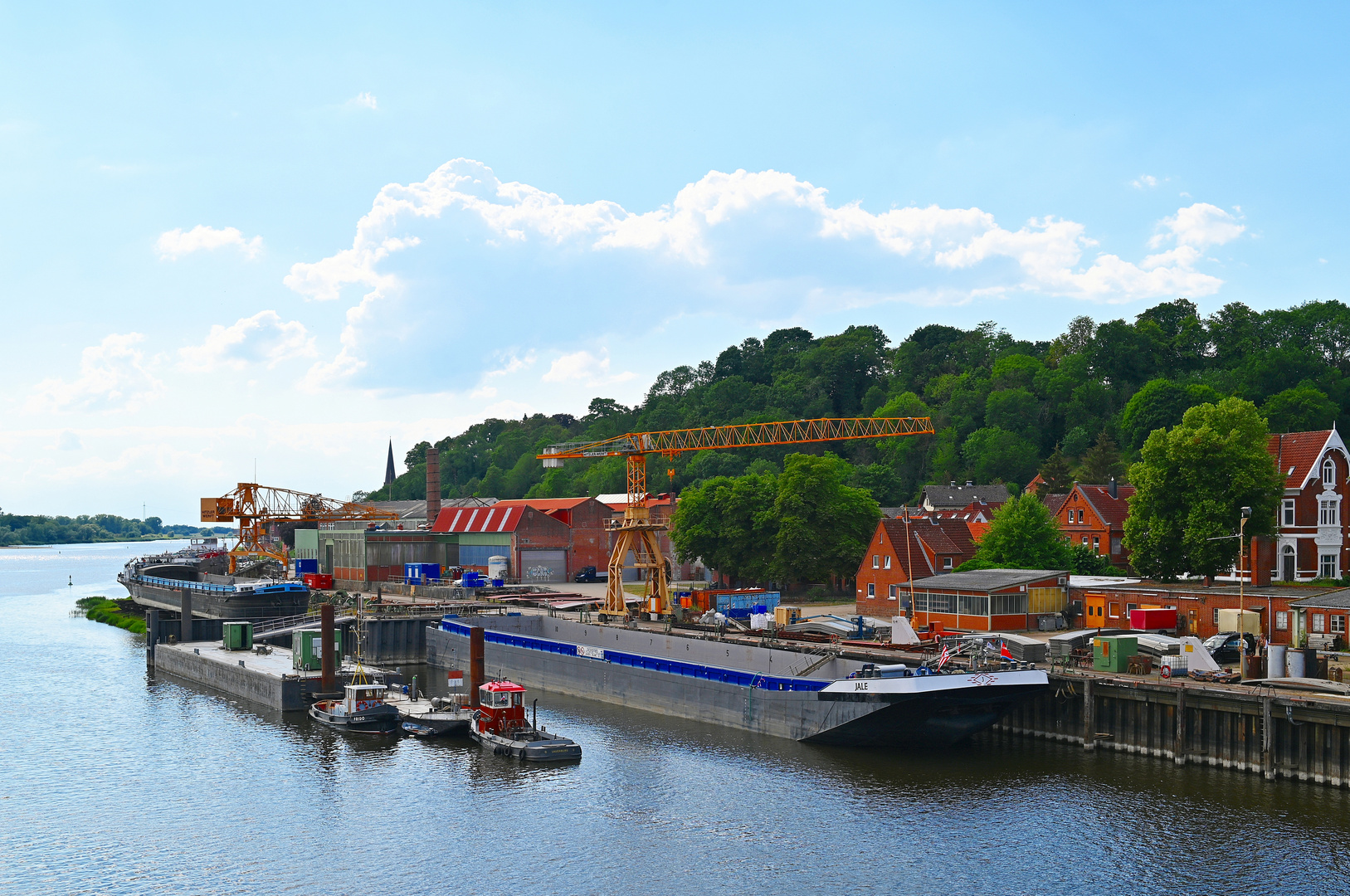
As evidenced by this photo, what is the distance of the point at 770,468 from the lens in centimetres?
14725

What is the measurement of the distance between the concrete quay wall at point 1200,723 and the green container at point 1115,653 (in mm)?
2487

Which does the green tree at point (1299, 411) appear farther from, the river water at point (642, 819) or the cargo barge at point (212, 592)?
the cargo barge at point (212, 592)

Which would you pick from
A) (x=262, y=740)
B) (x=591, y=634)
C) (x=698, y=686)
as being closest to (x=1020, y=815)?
(x=698, y=686)

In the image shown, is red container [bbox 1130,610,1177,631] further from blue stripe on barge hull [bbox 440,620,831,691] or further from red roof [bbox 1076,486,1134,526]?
red roof [bbox 1076,486,1134,526]

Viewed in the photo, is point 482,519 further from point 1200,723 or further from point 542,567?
point 1200,723

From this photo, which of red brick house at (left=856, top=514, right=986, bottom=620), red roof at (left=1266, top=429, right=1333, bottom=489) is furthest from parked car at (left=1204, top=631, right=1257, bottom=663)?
red brick house at (left=856, top=514, right=986, bottom=620)

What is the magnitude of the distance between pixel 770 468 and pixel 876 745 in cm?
10199

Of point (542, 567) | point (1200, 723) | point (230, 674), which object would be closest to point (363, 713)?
point (230, 674)

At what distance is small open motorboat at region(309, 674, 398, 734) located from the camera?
50969mm

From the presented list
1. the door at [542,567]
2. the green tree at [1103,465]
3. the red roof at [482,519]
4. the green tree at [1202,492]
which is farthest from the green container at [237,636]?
the green tree at [1103,465]

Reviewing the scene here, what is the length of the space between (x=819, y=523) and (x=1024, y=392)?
64.9 metres

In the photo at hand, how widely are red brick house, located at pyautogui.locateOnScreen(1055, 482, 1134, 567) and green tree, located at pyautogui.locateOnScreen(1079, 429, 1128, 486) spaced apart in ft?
87.9

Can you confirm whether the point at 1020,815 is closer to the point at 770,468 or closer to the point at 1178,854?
the point at 1178,854

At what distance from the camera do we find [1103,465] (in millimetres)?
123875
